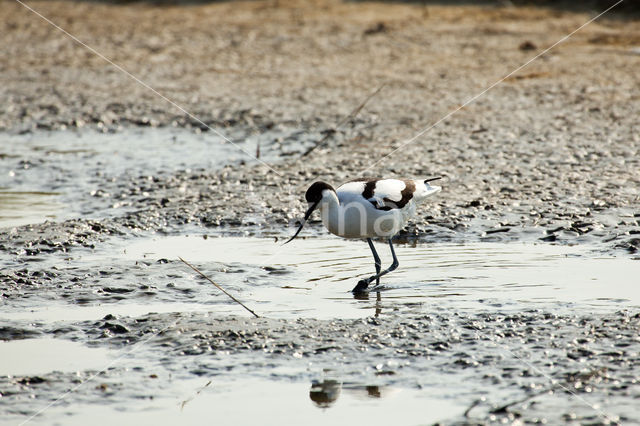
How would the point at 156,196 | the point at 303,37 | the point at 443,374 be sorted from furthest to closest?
the point at 303,37, the point at 156,196, the point at 443,374

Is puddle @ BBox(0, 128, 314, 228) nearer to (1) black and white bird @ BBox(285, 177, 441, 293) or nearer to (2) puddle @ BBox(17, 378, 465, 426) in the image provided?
(1) black and white bird @ BBox(285, 177, 441, 293)

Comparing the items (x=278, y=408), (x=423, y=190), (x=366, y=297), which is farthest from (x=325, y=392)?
(x=423, y=190)

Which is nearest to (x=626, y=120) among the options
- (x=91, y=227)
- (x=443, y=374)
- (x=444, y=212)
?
(x=444, y=212)

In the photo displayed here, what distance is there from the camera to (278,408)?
14.3 feet

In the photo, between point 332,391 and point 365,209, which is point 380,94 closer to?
point 365,209

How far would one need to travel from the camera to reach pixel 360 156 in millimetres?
9727

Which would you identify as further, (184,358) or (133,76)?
(133,76)

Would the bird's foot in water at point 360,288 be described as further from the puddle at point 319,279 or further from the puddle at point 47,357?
the puddle at point 47,357

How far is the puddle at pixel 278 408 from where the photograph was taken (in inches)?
167

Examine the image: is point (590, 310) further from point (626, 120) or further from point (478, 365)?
point (626, 120)

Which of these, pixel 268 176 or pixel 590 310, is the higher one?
pixel 268 176

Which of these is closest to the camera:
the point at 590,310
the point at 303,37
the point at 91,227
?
the point at 590,310

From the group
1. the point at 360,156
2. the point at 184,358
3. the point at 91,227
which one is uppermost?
the point at 360,156

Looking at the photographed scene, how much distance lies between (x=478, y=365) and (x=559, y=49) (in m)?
10.9
